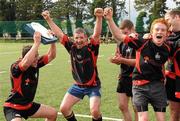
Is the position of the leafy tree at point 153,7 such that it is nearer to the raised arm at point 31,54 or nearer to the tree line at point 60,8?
the tree line at point 60,8

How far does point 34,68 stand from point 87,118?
2168mm

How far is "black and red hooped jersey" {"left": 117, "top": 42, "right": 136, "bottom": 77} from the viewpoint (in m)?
7.38

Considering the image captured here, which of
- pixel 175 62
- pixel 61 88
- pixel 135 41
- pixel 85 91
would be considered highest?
pixel 135 41

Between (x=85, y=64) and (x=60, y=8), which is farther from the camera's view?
(x=60, y=8)

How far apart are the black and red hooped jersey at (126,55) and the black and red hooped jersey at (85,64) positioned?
0.42 meters

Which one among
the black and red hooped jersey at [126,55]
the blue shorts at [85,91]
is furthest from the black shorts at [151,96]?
the blue shorts at [85,91]

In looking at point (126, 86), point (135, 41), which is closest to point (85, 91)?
point (126, 86)

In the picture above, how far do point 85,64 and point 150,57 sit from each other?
1.53 metres

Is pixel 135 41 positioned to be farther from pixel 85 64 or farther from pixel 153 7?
pixel 153 7

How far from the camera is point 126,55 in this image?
745 centimetres

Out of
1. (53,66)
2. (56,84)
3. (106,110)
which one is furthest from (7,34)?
(106,110)

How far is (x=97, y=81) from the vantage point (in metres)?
7.59

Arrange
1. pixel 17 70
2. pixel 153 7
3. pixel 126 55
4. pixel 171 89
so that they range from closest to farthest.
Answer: pixel 17 70 → pixel 171 89 → pixel 126 55 → pixel 153 7

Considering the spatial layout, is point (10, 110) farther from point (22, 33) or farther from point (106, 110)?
point (22, 33)
